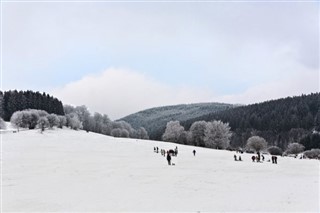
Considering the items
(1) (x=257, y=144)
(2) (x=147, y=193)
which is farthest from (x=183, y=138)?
(2) (x=147, y=193)

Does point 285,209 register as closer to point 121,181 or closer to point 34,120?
point 121,181

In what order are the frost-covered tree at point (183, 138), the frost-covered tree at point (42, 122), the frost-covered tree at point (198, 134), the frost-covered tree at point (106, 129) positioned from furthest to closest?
the frost-covered tree at point (106, 129)
the frost-covered tree at point (183, 138)
the frost-covered tree at point (198, 134)
the frost-covered tree at point (42, 122)

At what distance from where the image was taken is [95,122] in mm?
181750

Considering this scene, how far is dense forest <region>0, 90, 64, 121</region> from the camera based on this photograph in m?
133

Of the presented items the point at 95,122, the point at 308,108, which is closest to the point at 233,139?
the point at 308,108

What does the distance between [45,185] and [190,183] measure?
1125 cm

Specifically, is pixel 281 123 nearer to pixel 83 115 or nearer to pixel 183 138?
pixel 183 138

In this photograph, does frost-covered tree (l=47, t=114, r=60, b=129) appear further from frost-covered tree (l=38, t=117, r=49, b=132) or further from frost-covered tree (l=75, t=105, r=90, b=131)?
frost-covered tree (l=75, t=105, r=90, b=131)

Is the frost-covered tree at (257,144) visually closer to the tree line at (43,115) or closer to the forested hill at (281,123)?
the forested hill at (281,123)

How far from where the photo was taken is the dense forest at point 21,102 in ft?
436

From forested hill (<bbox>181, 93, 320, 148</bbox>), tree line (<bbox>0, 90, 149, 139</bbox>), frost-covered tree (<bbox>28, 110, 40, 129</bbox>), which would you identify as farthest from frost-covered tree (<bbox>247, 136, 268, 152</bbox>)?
frost-covered tree (<bbox>28, 110, 40, 129</bbox>)

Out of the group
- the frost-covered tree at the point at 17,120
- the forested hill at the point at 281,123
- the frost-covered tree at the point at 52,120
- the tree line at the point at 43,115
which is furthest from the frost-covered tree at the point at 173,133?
the forested hill at the point at 281,123

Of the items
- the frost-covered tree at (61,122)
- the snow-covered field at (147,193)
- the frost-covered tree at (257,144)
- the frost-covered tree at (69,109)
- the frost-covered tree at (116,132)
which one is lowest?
the frost-covered tree at (257,144)

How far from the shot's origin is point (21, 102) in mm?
134250
